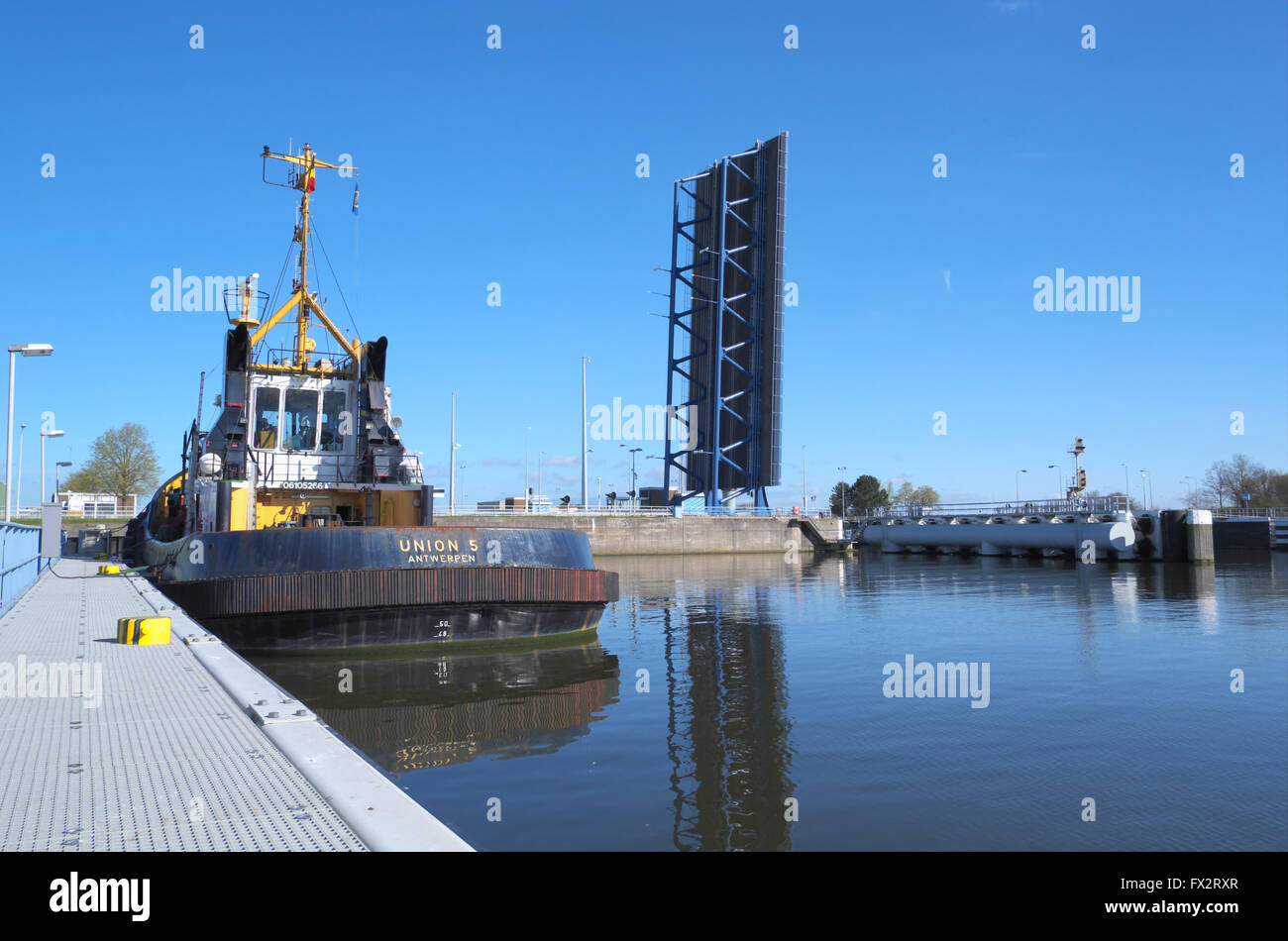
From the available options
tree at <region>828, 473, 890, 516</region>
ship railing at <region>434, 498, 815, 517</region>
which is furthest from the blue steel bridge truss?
tree at <region>828, 473, 890, 516</region>

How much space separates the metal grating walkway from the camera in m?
3.72

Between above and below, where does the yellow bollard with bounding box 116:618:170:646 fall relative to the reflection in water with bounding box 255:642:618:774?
above

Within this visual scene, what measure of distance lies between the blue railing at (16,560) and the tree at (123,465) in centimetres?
4432

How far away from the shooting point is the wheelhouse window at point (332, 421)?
1598 centimetres

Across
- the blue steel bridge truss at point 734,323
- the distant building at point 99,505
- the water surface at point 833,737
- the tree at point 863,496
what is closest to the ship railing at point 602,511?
the blue steel bridge truss at point 734,323

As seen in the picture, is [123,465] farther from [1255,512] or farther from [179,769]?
[1255,512]

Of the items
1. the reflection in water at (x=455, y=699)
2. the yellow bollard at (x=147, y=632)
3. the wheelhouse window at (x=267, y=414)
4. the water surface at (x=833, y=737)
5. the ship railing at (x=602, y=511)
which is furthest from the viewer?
the ship railing at (x=602, y=511)

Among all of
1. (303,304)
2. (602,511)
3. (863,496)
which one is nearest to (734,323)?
(602,511)

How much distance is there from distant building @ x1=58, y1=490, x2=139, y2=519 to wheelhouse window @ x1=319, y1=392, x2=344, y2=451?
4249 cm

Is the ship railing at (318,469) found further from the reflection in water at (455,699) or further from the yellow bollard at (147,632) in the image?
the yellow bollard at (147,632)

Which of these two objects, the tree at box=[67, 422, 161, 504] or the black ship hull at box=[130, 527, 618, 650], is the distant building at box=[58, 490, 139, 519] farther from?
the black ship hull at box=[130, 527, 618, 650]
